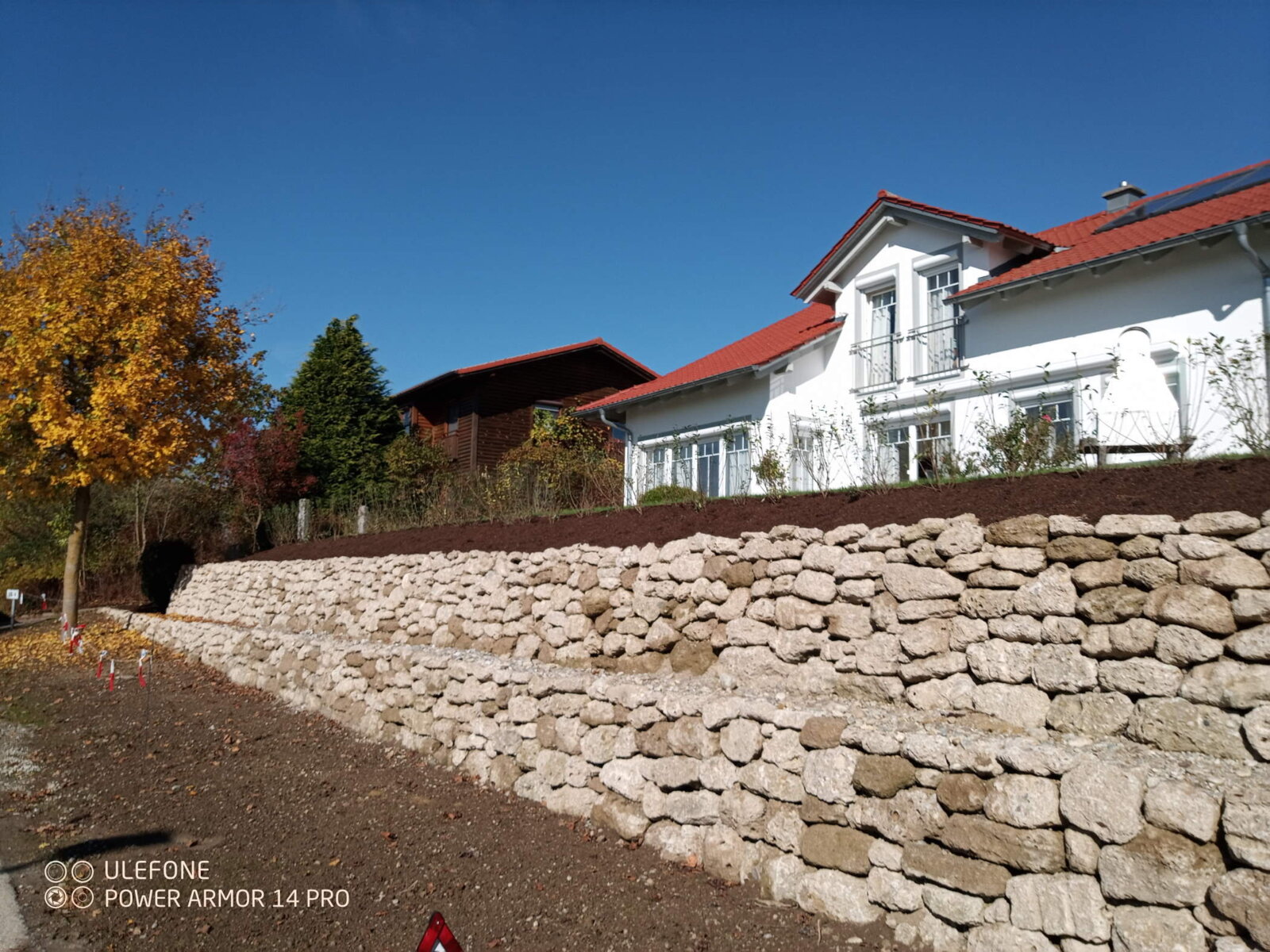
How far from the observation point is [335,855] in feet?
18.6

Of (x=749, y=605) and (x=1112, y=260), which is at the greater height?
(x=1112, y=260)

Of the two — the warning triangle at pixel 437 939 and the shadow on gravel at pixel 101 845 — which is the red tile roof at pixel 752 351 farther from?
the warning triangle at pixel 437 939

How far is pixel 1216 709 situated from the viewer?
13.4ft

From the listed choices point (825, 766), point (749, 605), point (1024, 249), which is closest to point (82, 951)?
point (825, 766)

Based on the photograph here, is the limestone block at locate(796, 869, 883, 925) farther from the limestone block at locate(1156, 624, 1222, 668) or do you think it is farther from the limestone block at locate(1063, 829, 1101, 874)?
the limestone block at locate(1156, 624, 1222, 668)

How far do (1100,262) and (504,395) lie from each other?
16.0m

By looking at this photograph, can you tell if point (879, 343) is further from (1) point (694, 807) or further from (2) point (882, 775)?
(2) point (882, 775)

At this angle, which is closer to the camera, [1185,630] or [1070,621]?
[1185,630]

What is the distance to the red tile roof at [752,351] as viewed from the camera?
15000 millimetres

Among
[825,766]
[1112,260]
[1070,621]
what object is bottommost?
[825,766]

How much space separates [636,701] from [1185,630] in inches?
133

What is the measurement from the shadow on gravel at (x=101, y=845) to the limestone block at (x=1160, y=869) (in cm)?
577

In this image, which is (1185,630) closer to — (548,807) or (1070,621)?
(1070,621)

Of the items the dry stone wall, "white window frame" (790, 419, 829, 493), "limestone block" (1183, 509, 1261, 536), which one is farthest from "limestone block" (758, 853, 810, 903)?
"white window frame" (790, 419, 829, 493)
